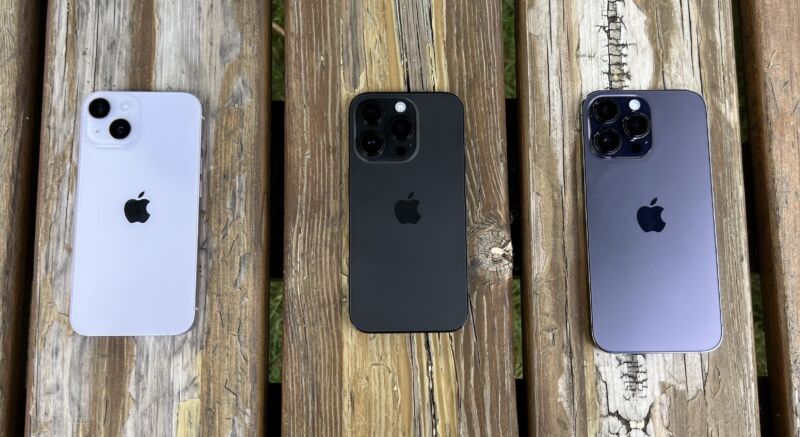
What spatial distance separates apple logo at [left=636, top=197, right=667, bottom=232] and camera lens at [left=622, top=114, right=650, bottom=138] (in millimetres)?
98

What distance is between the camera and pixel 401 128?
73 cm

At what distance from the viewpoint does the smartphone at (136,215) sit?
2.34 ft

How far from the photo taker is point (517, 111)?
792mm

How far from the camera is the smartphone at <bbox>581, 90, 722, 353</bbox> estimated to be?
721mm

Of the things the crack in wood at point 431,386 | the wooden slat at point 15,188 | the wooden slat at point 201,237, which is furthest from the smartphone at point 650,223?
the wooden slat at point 15,188

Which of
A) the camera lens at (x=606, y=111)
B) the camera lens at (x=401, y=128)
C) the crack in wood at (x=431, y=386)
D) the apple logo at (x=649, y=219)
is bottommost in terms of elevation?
the crack in wood at (x=431, y=386)

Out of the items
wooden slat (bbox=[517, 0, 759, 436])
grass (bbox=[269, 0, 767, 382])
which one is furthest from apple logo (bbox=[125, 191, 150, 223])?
wooden slat (bbox=[517, 0, 759, 436])

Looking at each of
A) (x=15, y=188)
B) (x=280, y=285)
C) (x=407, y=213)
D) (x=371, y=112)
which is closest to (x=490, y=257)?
(x=407, y=213)

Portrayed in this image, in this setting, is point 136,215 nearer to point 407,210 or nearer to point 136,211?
point 136,211

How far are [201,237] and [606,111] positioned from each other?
56cm

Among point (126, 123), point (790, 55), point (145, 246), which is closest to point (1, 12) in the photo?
point (126, 123)

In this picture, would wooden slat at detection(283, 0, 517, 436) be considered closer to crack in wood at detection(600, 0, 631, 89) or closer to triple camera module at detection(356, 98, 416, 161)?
triple camera module at detection(356, 98, 416, 161)

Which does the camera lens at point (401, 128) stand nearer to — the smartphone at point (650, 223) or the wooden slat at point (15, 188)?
the smartphone at point (650, 223)

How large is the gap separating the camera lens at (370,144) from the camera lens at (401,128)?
0.07 feet
